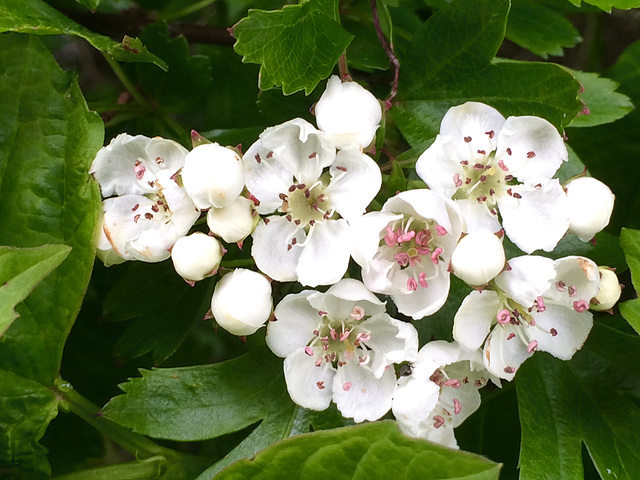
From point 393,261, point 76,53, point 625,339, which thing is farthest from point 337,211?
point 76,53

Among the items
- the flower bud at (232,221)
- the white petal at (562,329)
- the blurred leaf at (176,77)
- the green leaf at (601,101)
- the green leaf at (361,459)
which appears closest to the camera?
the green leaf at (361,459)

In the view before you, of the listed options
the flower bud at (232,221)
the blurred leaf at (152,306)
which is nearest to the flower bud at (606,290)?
the flower bud at (232,221)

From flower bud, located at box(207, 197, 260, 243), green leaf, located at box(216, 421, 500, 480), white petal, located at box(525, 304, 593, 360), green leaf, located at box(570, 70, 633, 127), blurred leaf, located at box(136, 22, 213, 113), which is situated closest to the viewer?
green leaf, located at box(216, 421, 500, 480)

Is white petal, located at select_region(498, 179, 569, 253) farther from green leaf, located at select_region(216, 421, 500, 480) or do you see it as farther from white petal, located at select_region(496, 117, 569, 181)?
green leaf, located at select_region(216, 421, 500, 480)

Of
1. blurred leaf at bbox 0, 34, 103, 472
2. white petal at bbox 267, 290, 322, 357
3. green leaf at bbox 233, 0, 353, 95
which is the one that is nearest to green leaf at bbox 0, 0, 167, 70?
blurred leaf at bbox 0, 34, 103, 472

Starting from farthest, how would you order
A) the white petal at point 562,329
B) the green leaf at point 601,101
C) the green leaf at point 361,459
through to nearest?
the green leaf at point 601,101
the white petal at point 562,329
the green leaf at point 361,459

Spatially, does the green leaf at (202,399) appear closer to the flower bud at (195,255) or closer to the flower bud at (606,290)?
the flower bud at (195,255)
